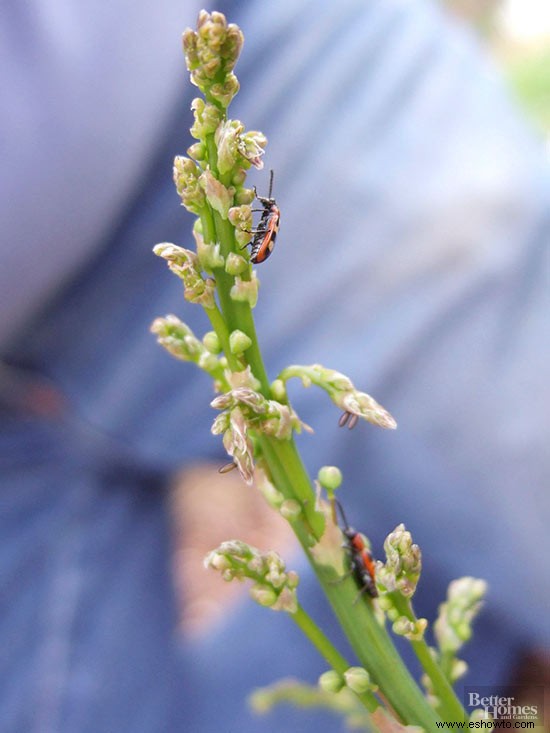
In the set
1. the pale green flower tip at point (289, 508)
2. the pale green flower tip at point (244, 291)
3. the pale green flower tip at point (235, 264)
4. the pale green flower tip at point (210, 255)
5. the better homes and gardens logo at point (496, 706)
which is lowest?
the better homes and gardens logo at point (496, 706)

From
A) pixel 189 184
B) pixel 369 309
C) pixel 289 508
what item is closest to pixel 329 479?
pixel 289 508

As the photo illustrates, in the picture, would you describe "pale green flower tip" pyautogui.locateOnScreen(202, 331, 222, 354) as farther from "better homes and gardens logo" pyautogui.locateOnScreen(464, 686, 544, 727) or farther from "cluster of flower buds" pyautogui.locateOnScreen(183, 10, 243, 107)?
"better homes and gardens logo" pyautogui.locateOnScreen(464, 686, 544, 727)

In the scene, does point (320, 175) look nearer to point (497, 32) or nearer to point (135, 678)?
point (135, 678)

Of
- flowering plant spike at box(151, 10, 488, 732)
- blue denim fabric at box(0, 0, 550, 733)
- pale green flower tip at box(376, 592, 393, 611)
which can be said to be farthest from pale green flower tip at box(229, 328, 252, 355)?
blue denim fabric at box(0, 0, 550, 733)

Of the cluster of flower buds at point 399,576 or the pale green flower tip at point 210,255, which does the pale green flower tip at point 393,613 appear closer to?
the cluster of flower buds at point 399,576

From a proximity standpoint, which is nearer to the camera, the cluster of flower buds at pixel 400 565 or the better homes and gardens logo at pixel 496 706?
the cluster of flower buds at pixel 400 565

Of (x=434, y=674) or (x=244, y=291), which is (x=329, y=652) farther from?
(x=244, y=291)

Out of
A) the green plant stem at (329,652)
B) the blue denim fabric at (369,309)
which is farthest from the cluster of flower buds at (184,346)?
the blue denim fabric at (369,309)

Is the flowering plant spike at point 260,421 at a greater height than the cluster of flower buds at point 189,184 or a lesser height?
lesser
